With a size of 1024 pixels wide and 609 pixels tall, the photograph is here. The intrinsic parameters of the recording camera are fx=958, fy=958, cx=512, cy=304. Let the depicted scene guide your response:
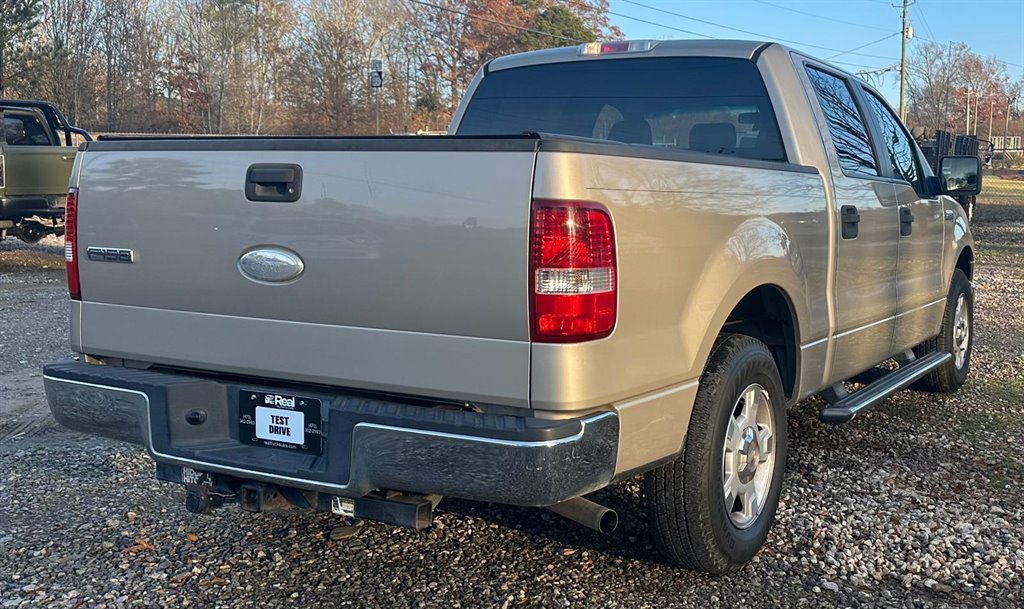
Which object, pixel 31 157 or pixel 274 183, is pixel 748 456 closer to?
pixel 274 183

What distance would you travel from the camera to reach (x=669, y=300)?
2945mm

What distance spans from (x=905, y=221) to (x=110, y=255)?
12.7 ft

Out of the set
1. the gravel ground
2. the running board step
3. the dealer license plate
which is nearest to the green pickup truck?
the gravel ground

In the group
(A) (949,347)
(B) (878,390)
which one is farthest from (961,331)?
(B) (878,390)

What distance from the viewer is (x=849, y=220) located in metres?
4.28

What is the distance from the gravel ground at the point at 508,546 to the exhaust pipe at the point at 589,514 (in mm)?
327

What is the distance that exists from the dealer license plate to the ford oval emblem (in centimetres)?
38

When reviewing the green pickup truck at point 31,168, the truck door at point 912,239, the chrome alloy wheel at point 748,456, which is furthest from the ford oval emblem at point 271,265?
the green pickup truck at point 31,168

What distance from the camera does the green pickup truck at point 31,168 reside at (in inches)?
480

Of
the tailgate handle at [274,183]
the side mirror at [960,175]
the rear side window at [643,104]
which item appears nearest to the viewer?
the tailgate handle at [274,183]

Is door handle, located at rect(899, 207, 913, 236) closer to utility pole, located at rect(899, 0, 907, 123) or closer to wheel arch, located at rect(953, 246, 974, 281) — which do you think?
wheel arch, located at rect(953, 246, 974, 281)

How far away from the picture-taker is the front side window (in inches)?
209

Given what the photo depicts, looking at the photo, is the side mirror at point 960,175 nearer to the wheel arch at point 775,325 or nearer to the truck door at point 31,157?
the wheel arch at point 775,325

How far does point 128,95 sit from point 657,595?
45.6 m
